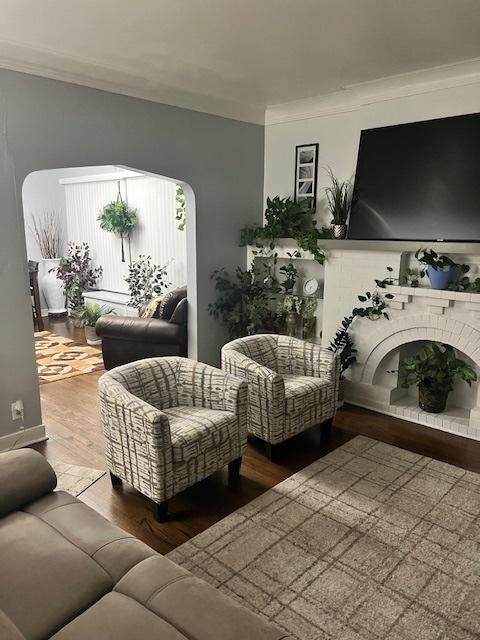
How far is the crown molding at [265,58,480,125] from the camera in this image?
11.4ft

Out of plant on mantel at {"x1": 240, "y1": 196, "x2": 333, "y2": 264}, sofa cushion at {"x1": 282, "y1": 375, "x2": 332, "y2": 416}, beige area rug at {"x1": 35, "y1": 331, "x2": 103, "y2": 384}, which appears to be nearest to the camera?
sofa cushion at {"x1": 282, "y1": 375, "x2": 332, "y2": 416}

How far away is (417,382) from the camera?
12.8ft

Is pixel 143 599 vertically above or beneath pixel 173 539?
above

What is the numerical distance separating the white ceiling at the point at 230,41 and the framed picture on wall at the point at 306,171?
0.65 metres

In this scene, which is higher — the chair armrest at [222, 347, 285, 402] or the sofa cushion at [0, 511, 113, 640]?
the chair armrest at [222, 347, 285, 402]

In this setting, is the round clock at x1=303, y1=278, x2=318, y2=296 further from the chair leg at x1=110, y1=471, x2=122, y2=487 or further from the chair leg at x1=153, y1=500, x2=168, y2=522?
the chair leg at x1=153, y1=500, x2=168, y2=522

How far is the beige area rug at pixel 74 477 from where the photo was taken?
9.51ft

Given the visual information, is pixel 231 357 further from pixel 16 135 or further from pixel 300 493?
pixel 16 135

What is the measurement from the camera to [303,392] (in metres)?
3.30

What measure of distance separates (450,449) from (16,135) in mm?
3574

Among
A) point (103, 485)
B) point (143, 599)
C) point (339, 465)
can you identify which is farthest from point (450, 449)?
point (143, 599)

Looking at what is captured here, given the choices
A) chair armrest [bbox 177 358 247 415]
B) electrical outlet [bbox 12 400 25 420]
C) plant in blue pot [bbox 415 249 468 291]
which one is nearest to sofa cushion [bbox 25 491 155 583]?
chair armrest [bbox 177 358 247 415]

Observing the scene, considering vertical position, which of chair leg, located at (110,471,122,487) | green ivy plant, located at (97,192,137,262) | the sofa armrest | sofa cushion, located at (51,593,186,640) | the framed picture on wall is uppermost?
the framed picture on wall

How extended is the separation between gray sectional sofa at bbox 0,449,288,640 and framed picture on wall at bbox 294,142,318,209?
3544 millimetres
